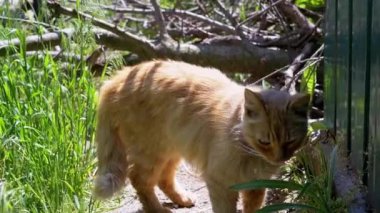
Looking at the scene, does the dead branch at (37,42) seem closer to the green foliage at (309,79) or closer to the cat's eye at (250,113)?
the green foliage at (309,79)

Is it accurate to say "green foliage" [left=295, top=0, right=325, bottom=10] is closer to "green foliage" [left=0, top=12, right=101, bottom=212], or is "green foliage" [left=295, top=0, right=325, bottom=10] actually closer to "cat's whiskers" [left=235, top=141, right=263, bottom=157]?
"green foliage" [left=0, top=12, right=101, bottom=212]

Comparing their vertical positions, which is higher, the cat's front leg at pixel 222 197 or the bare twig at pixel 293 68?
the bare twig at pixel 293 68

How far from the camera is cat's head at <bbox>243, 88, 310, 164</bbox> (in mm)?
4289

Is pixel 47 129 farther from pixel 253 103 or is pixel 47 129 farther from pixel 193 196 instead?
pixel 253 103

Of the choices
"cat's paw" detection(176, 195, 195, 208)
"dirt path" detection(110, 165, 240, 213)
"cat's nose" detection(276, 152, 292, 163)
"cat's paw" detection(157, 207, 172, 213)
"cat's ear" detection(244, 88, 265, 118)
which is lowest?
"dirt path" detection(110, 165, 240, 213)

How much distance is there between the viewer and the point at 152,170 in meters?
5.26

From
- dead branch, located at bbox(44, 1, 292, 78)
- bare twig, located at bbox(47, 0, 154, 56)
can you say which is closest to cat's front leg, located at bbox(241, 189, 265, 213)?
dead branch, located at bbox(44, 1, 292, 78)

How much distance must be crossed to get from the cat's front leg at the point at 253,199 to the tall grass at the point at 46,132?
952 mm

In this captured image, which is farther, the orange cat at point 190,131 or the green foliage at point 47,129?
the green foliage at point 47,129

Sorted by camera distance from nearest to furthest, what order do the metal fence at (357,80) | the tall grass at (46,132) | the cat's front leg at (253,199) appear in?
the metal fence at (357,80) < the cat's front leg at (253,199) < the tall grass at (46,132)

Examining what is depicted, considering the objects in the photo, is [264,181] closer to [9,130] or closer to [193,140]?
[193,140]

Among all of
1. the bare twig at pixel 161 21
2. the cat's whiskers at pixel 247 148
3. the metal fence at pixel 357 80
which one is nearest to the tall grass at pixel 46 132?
the bare twig at pixel 161 21

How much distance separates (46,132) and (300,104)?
72.4 inches

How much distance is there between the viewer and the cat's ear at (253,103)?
4.28 metres
